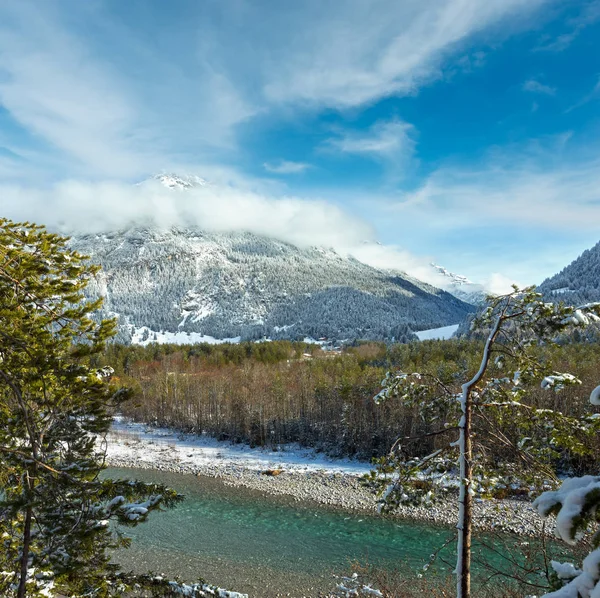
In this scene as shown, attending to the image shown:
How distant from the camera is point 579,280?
113 metres

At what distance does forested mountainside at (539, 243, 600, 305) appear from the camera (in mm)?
101312

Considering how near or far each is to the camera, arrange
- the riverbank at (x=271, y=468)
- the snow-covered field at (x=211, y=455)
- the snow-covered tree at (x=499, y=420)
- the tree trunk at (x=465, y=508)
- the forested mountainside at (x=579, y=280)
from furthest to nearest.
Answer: the forested mountainside at (x=579, y=280), the snow-covered field at (x=211, y=455), the riverbank at (x=271, y=468), the tree trunk at (x=465, y=508), the snow-covered tree at (x=499, y=420)

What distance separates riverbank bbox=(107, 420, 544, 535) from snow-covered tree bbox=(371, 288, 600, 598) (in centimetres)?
2133

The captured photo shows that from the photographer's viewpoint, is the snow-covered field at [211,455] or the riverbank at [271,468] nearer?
the riverbank at [271,468]

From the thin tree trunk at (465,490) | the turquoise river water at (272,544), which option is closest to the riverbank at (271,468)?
the turquoise river water at (272,544)

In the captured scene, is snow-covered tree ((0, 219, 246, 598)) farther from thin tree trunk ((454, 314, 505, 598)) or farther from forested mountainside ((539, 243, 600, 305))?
forested mountainside ((539, 243, 600, 305))

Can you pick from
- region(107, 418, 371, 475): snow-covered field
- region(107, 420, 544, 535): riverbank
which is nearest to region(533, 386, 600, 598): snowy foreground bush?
region(107, 420, 544, 535): riverbank

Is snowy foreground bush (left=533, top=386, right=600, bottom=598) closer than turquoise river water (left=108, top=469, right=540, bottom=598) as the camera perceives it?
Yes

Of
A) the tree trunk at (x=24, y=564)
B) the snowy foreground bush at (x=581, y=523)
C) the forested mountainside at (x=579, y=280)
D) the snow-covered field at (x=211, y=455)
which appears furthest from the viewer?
the forested mountainside at (x=579, y=280)

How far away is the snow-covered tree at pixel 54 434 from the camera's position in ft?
22.7

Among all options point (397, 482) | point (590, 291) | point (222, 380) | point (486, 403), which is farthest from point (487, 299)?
point (590, 291)

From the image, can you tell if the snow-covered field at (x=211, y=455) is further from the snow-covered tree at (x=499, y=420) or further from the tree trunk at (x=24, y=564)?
the tree trunk at (x=24, y=564)

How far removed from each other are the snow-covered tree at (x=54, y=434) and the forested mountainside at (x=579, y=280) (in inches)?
4238

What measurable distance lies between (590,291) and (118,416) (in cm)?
10682
